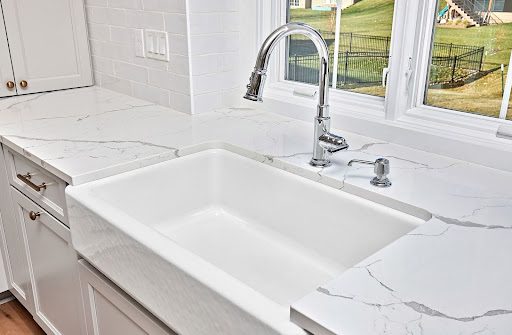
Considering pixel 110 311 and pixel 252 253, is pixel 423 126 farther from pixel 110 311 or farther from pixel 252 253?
pixel 110 311

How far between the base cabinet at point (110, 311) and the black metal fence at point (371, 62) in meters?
1.03

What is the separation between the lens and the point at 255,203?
1.51 metres

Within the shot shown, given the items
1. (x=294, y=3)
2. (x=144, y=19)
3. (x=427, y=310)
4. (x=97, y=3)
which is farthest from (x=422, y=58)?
(x=97, y=3)

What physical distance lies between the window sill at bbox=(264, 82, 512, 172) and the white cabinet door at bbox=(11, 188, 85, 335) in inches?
35.5

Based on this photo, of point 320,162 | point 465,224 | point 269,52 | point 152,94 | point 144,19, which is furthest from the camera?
point 152,94

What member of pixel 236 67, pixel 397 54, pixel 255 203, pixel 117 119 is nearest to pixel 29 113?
pixel 117 119

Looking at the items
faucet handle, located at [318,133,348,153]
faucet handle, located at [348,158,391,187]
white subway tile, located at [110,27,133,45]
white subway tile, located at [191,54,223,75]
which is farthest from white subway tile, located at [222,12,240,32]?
faucet handle, located at [348,158,391,187]

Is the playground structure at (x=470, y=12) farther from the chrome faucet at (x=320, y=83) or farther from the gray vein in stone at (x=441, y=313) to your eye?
the gray vein in stone at (x=441, y=313)

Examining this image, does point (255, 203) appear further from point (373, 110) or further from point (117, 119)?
point (117, 119)

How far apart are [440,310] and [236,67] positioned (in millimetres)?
1403

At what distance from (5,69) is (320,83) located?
56.4 inches

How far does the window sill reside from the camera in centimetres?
135

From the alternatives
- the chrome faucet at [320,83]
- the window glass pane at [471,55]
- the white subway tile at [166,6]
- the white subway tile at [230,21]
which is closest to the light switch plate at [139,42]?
the white subway tile at [166,6]

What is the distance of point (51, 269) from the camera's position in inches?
63.4
